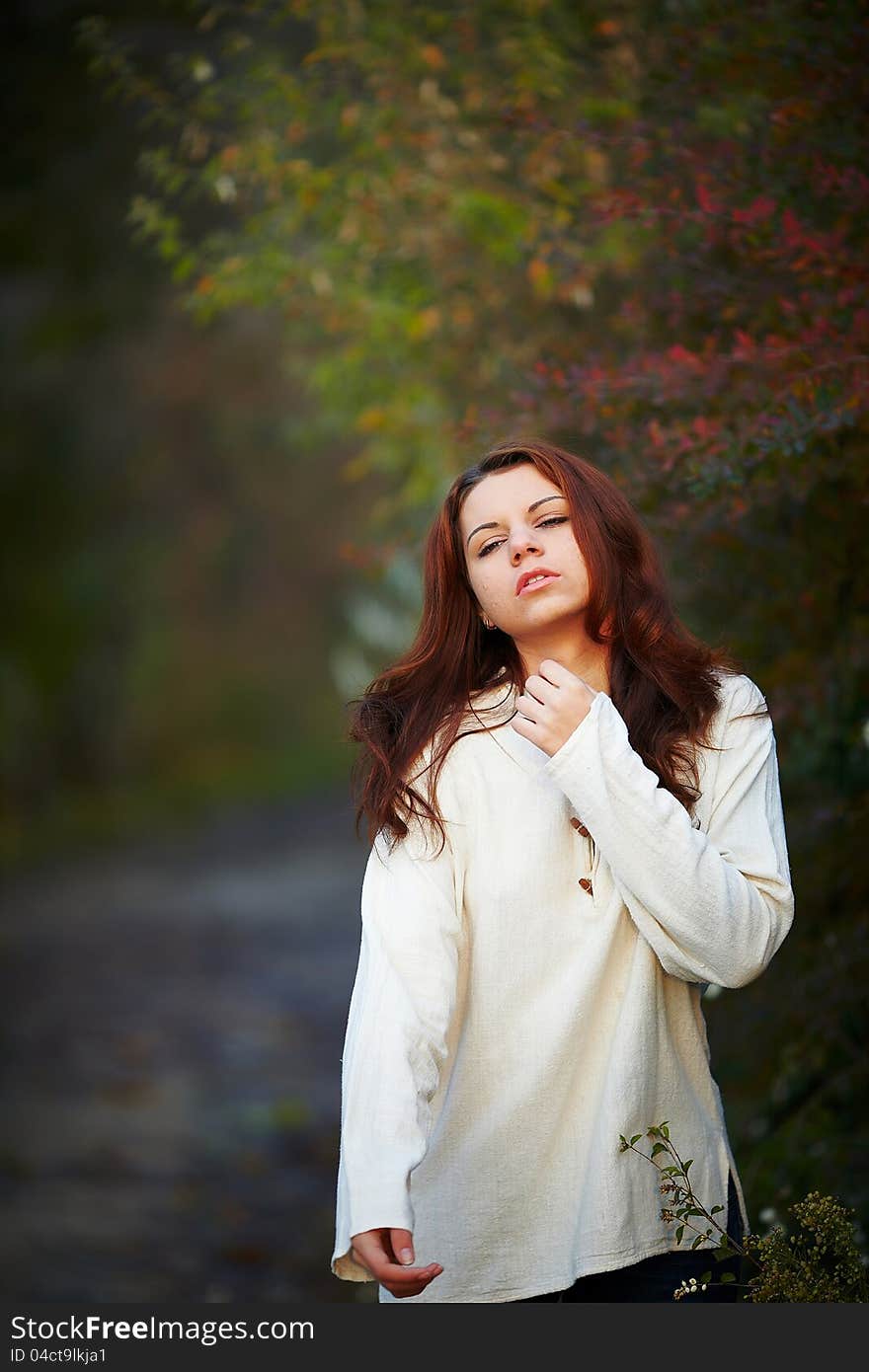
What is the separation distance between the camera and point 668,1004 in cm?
203

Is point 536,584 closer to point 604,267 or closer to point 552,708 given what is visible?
point 552,708

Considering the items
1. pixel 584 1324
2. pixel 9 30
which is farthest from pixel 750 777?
pixel 9 30

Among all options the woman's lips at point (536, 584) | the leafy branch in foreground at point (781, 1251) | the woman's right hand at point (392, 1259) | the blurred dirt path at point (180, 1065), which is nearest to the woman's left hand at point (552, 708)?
the woman's lips at point (536, 584)

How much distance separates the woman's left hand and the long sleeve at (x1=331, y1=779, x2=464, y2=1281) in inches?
8.3

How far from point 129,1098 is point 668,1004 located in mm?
5666

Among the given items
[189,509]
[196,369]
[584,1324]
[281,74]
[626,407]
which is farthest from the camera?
[189,509]

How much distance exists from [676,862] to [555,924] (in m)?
0.23

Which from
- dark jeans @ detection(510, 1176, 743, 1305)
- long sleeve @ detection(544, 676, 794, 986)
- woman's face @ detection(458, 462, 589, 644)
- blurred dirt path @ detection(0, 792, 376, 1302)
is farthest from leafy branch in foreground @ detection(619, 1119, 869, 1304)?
blurred dirt path @ detection(0, 792, 376, 1302)

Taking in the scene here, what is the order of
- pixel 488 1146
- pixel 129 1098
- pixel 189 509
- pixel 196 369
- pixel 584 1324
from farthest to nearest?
pixel 189 509
pixel 196 369
pixel 129 1098
pixel 488 1146
pixel 584 1324

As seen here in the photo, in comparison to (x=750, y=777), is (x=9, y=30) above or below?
above

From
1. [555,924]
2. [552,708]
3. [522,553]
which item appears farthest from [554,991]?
[522,553]

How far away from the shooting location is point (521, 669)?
2219 millimetres

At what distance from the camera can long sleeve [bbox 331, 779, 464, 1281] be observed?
1.77m

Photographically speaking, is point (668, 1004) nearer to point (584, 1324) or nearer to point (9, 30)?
point (584, 1324)
